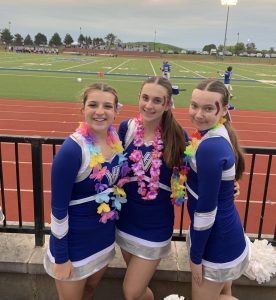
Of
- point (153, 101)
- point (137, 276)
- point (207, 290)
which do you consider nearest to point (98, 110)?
point (153, 101)

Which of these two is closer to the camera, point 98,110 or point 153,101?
point 98,110

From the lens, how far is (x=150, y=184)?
2.48 meters

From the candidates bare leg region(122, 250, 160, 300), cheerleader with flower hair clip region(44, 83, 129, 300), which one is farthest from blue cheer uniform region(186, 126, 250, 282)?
cheerleader with flower hair clip region(44, 83, 129, 300)

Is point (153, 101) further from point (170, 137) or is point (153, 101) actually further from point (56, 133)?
point (56, 133)

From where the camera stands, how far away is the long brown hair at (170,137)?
250 centimetres

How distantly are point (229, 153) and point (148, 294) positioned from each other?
1335 mm

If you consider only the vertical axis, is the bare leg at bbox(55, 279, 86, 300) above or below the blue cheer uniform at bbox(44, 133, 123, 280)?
below

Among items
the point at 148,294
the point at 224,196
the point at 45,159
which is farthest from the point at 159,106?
the point at 45,159

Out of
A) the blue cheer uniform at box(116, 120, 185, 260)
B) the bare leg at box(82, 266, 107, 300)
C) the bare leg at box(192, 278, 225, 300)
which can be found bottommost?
the bare leg at box(82, 266, 107, 300)

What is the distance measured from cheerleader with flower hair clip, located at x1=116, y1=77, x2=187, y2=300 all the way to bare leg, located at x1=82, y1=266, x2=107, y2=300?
199 millimetres

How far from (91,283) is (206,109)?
1510 millimetres

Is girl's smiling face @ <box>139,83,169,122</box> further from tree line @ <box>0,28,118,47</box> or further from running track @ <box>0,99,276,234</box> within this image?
tree line @ <box>0,28,118,47</box>

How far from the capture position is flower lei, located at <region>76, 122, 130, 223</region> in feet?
7.59

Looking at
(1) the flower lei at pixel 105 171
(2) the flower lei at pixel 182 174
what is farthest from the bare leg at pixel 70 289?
(2) the flower lei at pixel 182 174
